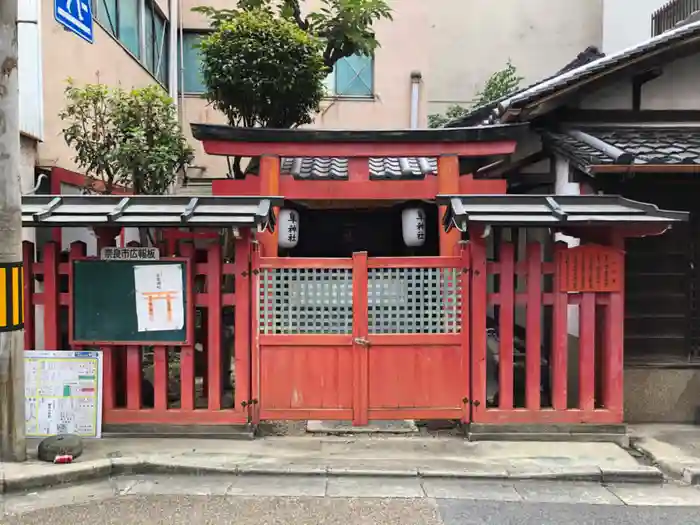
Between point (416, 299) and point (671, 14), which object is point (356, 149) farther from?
point (671, 14)

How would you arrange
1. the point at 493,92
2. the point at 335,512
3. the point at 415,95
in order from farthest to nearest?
the point at 415,95 < the point at 493,92 < the point at 335,512

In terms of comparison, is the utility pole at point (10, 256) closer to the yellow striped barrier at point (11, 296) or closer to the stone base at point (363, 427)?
the yellow striped barrier at point (11, 296)

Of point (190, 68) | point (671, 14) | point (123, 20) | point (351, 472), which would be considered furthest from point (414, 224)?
point (190, 68)

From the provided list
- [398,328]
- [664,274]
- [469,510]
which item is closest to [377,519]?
[469,510]

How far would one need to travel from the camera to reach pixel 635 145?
806 centimetres

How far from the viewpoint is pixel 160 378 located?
292 inches

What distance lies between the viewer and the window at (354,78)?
62.8ft

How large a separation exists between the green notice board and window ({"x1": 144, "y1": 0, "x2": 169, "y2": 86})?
10315mm

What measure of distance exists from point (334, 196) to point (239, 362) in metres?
2.75

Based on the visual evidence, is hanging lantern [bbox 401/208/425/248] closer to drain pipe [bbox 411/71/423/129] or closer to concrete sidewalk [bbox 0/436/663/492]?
concrete sidewalk [bbox 0/436/663/492]

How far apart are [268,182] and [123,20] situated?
27.1ft

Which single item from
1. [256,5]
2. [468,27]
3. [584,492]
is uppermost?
[468,27]

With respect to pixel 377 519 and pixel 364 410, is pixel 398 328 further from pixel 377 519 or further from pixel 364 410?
pixel 377 519

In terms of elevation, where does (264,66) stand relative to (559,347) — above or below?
above
